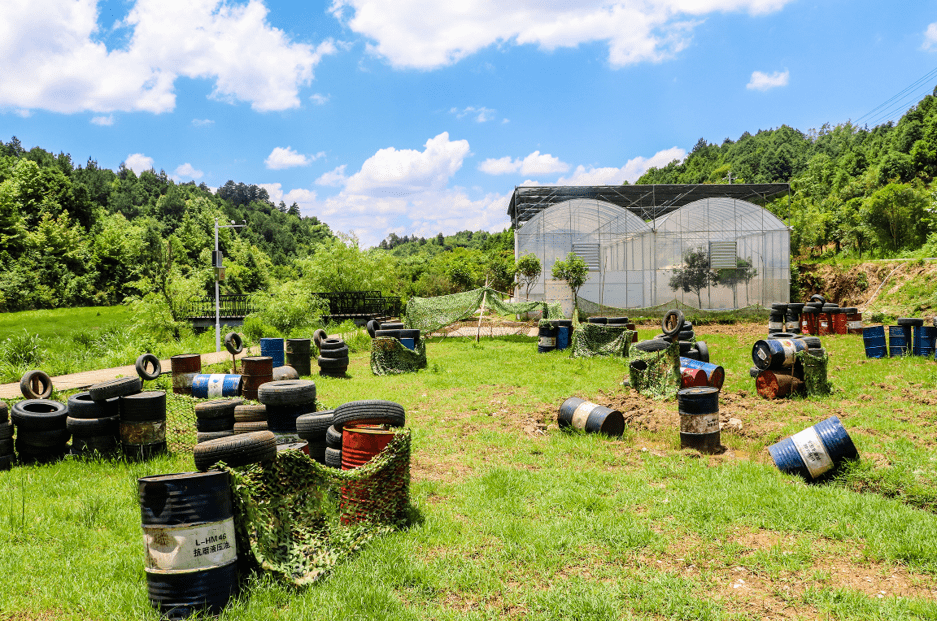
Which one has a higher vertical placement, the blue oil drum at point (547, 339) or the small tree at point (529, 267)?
the small tree at point (529, 267)

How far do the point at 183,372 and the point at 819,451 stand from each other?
37.8 feet

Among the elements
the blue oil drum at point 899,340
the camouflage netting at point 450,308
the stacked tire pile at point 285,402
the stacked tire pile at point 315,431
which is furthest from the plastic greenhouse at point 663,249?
the stacked tire pile at point 315,431

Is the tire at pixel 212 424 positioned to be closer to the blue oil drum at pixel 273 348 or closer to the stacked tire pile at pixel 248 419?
the stacked tire pile at pixel 248 419

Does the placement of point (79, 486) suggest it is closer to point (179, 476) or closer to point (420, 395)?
point (179, 476)

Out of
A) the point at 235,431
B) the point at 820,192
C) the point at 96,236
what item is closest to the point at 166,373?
the point at 235,431

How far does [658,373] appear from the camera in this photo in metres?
10.6

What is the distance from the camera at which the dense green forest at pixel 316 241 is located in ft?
133

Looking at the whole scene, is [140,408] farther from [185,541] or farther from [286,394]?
[185,541]

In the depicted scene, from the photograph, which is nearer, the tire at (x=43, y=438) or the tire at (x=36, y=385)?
the tire at (x=43, y=438)

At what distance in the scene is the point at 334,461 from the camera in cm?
549

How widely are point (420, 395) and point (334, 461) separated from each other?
6.05 meters

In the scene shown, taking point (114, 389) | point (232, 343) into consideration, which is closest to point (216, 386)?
point (114, 389)

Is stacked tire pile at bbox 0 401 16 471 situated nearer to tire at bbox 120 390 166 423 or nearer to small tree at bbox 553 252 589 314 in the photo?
tire at bbox 120 390 166 423

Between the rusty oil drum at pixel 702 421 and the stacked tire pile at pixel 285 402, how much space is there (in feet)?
15.7
